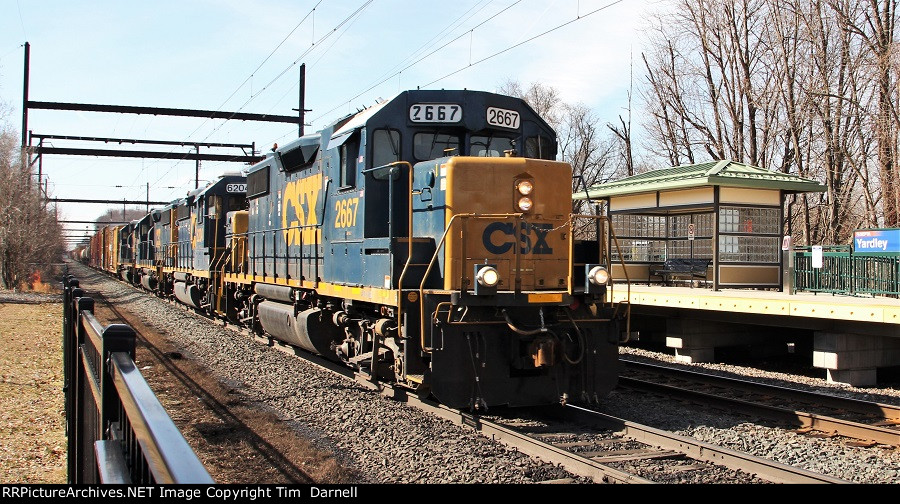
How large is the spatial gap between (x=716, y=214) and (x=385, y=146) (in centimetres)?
802

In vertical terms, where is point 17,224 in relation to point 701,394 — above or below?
above

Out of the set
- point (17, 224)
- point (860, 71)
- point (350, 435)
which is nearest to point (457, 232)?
point (350, 435)

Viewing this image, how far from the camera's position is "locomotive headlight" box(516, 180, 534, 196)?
7566 millimetres

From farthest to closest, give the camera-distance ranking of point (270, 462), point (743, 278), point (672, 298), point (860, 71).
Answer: point (860, 71), point (743, 278), point (672, 298), point (270, 462)

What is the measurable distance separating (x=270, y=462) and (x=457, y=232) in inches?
113

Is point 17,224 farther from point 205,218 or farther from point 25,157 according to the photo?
point 205,218

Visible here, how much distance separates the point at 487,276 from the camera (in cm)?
699

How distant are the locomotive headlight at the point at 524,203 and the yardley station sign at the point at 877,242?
313 inches

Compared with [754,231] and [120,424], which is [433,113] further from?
[754,231]

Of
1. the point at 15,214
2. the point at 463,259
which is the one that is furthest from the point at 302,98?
the point at 463,259

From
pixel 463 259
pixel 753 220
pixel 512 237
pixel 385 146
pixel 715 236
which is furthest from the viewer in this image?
pixel 753 220

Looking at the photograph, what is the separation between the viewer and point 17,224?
28.8 m

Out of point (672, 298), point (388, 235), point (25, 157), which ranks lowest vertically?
point (672, 298)

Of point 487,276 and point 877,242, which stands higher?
point 877,242
